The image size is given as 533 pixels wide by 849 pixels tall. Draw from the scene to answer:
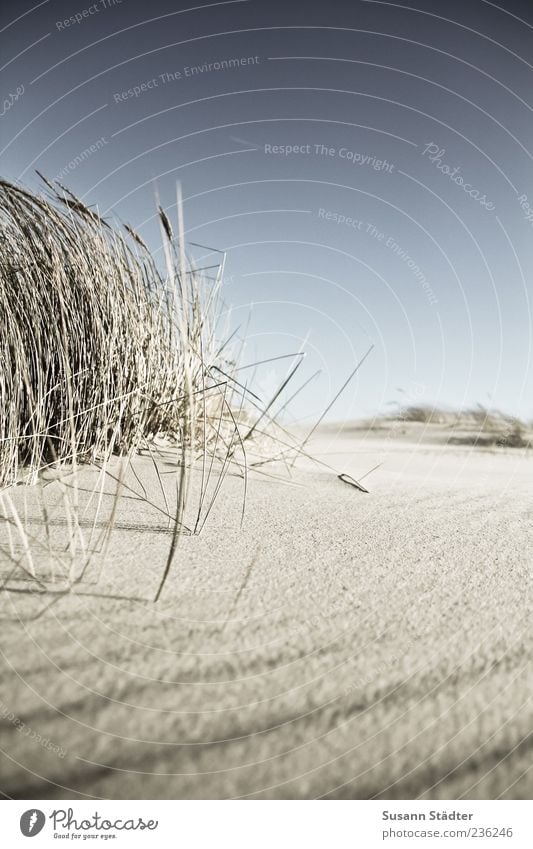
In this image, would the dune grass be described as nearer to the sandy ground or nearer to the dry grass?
the dry grass

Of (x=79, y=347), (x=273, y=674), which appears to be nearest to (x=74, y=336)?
(x=79, y=347)

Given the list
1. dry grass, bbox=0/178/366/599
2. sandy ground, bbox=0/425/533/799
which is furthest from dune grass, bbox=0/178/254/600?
sandy ground, bbox=0/425/533/799

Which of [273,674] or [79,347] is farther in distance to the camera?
[79,347]

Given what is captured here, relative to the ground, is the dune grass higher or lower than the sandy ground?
higher

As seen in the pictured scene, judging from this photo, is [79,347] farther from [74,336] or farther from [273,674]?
[273,674]

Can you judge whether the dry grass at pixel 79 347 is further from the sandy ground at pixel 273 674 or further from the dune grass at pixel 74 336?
the sandy ground at pixel 273 674

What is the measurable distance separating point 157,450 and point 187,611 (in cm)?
84

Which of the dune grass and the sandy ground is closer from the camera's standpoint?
the sandy ground

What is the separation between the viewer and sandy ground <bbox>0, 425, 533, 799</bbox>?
43 cm

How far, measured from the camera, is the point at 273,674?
52 centimetres

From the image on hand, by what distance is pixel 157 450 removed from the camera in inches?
55.8

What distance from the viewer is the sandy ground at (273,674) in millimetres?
433

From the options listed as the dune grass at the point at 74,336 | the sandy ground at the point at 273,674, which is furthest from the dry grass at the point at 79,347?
the sandy ground at the point at 273,674

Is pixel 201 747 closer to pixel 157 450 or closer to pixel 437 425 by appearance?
pixel 157 450
